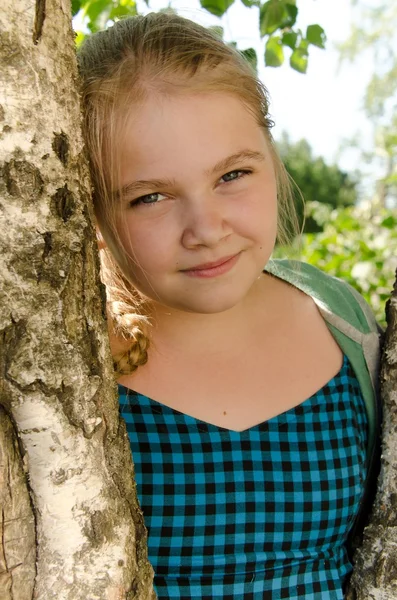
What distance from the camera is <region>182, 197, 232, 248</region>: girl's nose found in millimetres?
1386

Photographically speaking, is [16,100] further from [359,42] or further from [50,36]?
[359,42]

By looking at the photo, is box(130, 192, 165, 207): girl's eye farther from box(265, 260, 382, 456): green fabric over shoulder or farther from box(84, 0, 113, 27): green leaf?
box(84, 0, 113, 27): green leaf

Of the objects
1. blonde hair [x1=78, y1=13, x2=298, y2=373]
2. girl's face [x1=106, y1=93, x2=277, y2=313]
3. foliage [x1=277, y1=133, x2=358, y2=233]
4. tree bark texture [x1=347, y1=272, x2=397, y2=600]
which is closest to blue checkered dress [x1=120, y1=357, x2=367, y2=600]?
tree bark texture [x1=347, y1=272, x2=397, y2=600]

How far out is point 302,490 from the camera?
5.32 feet

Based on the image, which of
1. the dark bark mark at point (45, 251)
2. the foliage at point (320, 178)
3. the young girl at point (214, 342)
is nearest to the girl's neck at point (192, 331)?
the young girl at point (214, 342)

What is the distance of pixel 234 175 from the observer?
1477 millimetres

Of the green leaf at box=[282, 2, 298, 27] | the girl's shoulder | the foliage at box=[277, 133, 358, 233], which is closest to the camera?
the girl's shoulder

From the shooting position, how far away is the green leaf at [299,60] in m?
2.18

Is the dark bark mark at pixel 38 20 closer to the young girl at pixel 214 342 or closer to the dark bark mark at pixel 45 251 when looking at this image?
the dark bark mark at pixel 45 251

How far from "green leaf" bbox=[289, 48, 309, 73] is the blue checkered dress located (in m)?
1.13

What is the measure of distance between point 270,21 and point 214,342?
3.26 ft

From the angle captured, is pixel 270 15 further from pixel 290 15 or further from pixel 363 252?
pixel 363 252

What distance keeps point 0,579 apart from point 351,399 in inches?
41.0

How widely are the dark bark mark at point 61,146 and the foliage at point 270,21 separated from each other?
1.10 metres
